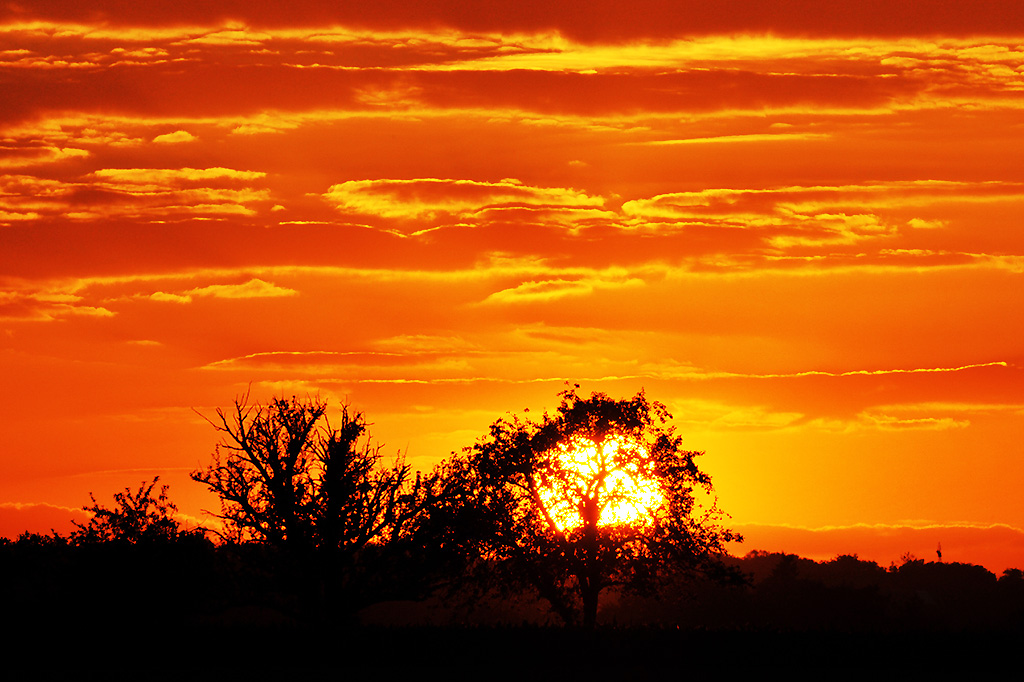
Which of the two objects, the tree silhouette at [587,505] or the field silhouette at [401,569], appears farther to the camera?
the tree silhouette at [587,505]

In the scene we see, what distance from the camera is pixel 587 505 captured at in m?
69.0

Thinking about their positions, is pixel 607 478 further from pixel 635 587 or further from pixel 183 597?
pixel 183 597

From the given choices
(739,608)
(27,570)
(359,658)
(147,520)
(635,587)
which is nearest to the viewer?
(359,658)

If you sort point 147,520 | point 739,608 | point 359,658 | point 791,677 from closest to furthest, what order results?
1. point 791,677
2. point 359,658
3. point 147,520
4. point 739,608

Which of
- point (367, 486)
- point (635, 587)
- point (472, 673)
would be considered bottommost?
point (472, 673)

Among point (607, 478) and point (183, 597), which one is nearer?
point (183, 597)

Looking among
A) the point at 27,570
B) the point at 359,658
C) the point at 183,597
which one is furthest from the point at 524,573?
the point at 27,570

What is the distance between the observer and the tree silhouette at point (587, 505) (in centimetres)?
6794

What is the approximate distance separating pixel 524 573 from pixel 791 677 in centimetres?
2827

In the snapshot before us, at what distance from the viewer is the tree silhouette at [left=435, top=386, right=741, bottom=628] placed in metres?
67.9

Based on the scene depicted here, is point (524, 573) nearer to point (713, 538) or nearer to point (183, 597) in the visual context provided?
point (713, 538)

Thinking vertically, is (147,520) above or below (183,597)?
above

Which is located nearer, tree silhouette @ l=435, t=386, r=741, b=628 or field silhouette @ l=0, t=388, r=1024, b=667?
field silhouette @ l=0, t=388, r=1024, b=667

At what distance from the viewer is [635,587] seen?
221ft
